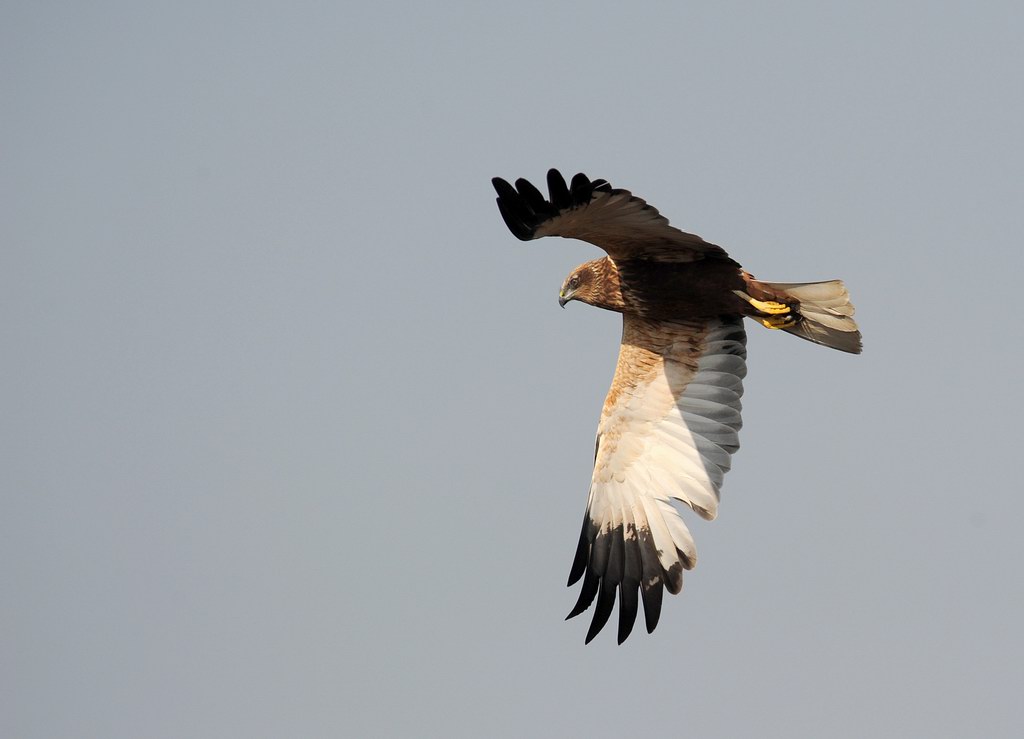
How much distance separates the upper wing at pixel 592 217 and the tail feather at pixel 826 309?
0.68 metres

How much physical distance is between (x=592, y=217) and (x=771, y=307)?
1864 millimetres

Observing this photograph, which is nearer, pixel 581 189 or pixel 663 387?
pixel 581 189

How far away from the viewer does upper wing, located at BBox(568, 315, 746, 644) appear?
10281 millimetres

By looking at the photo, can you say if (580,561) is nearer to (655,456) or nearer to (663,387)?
(655,456)

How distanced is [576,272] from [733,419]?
69.5 inches

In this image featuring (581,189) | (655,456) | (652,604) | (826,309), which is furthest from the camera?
(655,456)

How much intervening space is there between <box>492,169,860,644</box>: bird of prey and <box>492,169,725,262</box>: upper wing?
3cm

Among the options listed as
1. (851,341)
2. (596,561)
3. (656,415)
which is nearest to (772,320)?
(851,341)

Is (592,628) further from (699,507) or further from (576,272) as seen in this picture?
(576,272)

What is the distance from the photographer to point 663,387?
35.2 ft

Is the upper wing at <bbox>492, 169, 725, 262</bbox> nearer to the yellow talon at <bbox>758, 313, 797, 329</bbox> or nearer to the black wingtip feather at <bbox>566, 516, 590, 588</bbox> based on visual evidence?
the yellow talon at <bbox>758, 313, 797, 329</bbox>

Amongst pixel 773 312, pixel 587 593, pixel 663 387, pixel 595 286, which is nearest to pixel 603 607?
pixel 587 593

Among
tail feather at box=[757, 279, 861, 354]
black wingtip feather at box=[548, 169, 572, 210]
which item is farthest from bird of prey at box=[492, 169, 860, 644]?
black wingtip feather at box=[548, 169, 572, 210]

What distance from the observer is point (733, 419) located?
1052 cm
